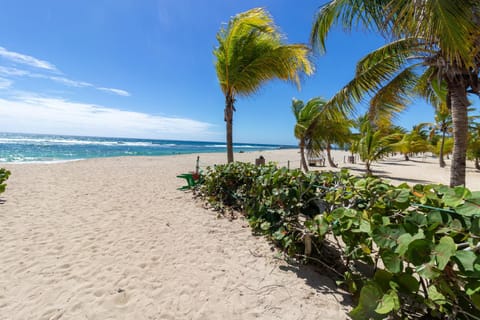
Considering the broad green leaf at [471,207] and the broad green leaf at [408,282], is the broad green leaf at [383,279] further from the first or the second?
the broad green leaf at [471,207]

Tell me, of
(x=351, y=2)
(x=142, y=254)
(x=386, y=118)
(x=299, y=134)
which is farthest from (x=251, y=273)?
(x=299, y=134)

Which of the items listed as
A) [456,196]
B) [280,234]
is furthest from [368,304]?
[280,234]

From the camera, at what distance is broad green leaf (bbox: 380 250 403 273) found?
1.43 meters

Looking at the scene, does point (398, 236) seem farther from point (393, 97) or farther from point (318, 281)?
point (393, 97)

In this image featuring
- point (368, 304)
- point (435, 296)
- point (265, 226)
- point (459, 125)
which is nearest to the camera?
point (435, 296)

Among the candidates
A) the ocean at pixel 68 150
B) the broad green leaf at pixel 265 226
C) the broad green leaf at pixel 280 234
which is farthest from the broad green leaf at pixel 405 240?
the ocean at pixel 68 150

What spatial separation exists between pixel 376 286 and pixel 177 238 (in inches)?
111

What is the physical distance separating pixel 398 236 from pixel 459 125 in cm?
400

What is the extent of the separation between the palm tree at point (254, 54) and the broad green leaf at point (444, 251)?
5386 millimetres

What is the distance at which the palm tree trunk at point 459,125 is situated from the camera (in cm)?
375

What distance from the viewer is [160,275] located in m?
2.46

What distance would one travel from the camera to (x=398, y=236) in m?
1.46

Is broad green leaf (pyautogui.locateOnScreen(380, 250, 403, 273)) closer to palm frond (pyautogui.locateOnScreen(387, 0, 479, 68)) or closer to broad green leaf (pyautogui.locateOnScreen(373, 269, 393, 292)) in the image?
broad green leaf (pyautogui.locateOnScreen(373, 269, 393, 292))

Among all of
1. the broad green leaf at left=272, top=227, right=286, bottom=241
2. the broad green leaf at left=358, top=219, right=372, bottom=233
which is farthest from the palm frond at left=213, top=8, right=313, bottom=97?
the broad green leaf at left=358, top=219, right=372, bottom=233
